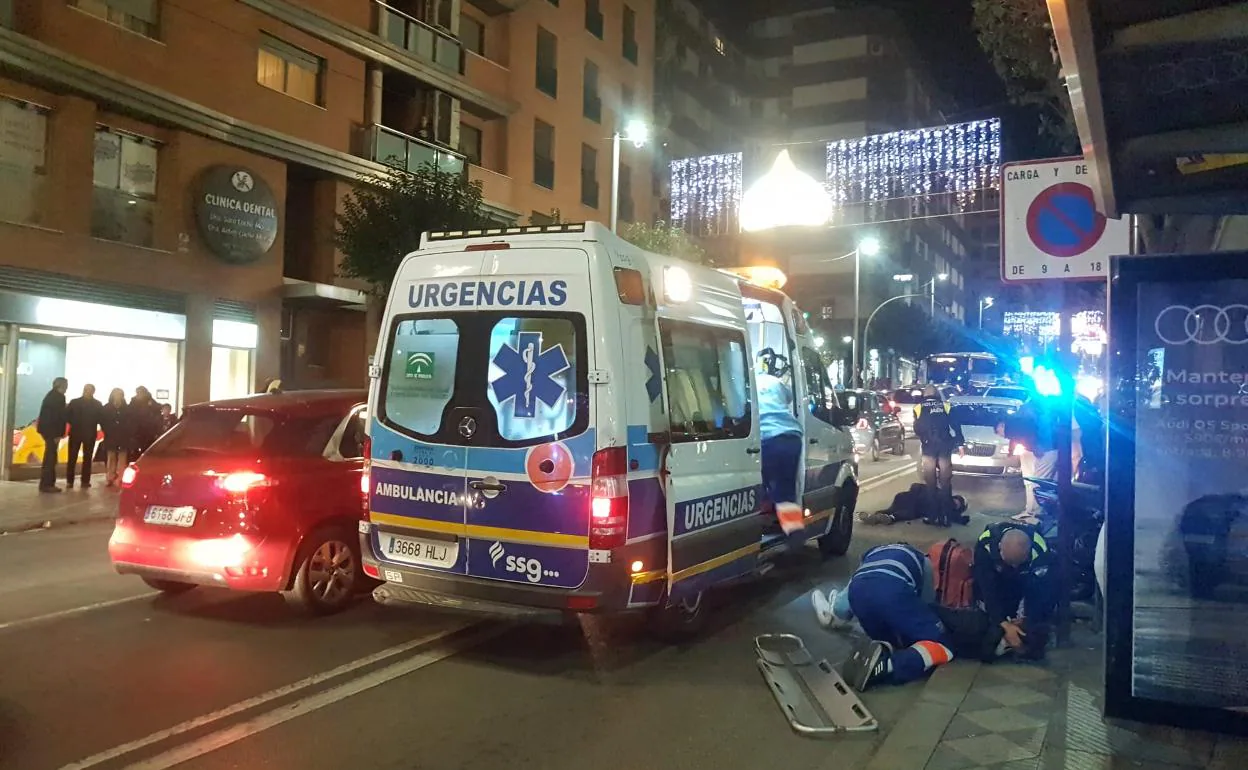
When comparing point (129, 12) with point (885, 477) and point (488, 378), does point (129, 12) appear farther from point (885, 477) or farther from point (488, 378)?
point (885, 477)

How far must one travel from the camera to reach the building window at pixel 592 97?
32.9 m

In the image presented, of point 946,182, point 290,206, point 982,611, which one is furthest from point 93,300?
point 946,182

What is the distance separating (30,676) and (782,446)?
5.95 meters

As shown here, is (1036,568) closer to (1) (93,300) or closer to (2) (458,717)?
(2) (458,717)

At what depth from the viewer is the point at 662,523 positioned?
19.8 feet

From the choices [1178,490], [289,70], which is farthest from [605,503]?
[289,70]

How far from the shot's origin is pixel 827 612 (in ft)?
23.9

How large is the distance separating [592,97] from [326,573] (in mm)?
28670

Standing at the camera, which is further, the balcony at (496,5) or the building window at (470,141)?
the balcony at (496,5)

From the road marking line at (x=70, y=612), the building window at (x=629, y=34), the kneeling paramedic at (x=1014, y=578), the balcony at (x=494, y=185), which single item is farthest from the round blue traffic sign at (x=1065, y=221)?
the building window at (x=629, y=34)

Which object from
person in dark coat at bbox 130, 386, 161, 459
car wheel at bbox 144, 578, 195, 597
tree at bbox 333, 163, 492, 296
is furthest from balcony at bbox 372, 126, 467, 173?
car wheel at bbox 144, 578, 195, 597

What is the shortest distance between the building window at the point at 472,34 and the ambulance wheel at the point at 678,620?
75.7 ft

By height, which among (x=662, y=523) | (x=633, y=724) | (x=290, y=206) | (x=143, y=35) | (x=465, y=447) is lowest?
(x=633, y=724)

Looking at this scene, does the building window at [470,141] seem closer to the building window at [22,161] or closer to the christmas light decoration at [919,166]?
the christmas light decoration at [919,166]
